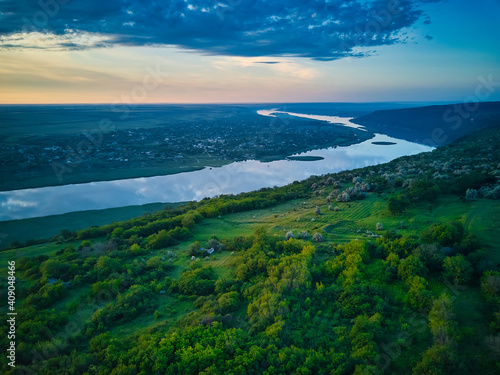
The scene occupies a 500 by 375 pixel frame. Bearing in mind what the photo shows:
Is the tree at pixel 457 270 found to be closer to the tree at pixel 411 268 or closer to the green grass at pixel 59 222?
the tree at pixel 411 268

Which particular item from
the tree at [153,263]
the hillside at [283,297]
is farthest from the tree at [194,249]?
the tree at [153,263]

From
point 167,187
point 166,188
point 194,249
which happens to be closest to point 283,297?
point 194,249

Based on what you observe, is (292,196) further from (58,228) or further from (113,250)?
(58,228)

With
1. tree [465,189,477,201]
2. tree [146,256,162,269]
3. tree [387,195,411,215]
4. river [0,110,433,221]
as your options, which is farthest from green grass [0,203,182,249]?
tree [465,189,477,201]

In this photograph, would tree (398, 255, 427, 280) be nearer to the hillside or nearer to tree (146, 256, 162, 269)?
the hillside

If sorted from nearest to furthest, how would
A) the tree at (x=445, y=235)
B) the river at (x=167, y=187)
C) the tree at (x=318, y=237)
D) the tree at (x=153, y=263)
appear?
the tree at (x=445, y=235) < the tree at (x=153, y=263) < the tree at (x=318, y=237) < the river at (x=167, y=187)

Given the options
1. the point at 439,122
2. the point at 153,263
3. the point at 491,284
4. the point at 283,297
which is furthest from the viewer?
the point at 439,122

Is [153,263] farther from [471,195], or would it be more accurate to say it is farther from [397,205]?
[471,195]
